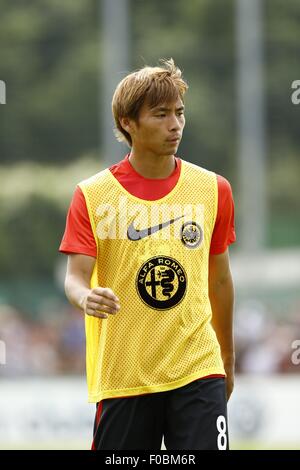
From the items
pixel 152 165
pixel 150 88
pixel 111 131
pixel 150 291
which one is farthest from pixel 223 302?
pixel 111 131

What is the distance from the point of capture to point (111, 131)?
77.7 ft

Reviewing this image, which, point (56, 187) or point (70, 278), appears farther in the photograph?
point (56, 187)

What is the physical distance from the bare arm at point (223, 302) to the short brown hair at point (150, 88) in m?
0.79

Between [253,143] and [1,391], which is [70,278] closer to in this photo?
[1,391]

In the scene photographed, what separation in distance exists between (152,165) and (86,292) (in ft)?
2.46

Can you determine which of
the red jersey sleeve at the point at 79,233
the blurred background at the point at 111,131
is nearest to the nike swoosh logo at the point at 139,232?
the red jersey sleeve at the point at 79,233

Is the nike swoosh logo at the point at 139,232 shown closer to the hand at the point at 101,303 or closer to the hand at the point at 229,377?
the hand at the point at 101,303

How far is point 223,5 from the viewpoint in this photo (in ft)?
106

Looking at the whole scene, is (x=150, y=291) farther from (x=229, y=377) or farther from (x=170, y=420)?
(x=229, y=377)

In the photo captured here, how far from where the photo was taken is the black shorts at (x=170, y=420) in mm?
5730
